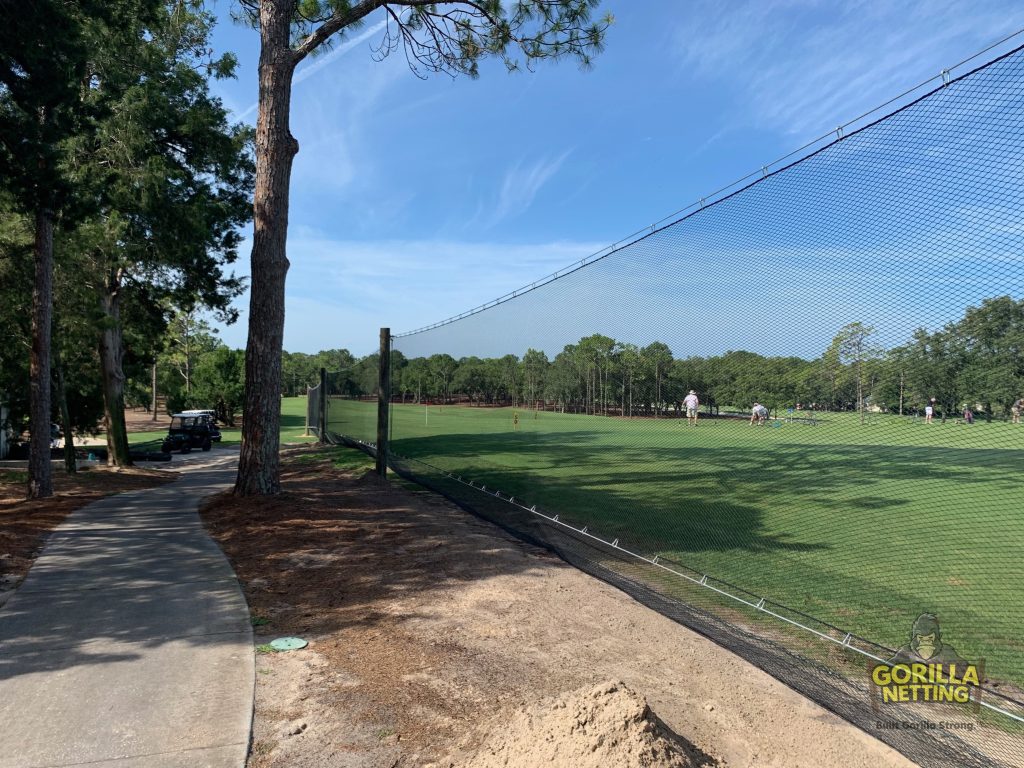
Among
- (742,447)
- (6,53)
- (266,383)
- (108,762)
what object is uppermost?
(6,53)

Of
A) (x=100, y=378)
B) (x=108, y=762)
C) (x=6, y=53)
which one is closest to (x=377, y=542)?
(x=108, y=762)

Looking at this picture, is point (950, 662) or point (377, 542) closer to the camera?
point (950, 662)

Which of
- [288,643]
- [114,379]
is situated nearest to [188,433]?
[114,379]

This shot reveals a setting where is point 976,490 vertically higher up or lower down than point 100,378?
lower down

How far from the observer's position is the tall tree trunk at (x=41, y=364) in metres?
11.0

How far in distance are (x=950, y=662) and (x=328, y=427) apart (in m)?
22.1

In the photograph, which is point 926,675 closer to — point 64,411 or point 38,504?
point 38,504

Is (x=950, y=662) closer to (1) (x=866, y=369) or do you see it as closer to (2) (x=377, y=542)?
(1) (x=866, y=369)

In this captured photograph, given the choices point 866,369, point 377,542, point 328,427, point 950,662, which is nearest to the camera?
point 950,662

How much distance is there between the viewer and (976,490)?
8.84m

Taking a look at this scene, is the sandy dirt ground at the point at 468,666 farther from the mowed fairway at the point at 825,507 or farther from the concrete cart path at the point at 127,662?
the mowed fairway at the point at 825,507

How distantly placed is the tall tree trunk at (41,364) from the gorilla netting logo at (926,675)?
12711 millimetres

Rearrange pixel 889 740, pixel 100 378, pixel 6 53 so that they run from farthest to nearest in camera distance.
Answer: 1. pixel 100 378
2. pixel 6 53
3. pixel 889 740

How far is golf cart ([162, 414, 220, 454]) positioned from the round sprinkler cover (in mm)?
27657
